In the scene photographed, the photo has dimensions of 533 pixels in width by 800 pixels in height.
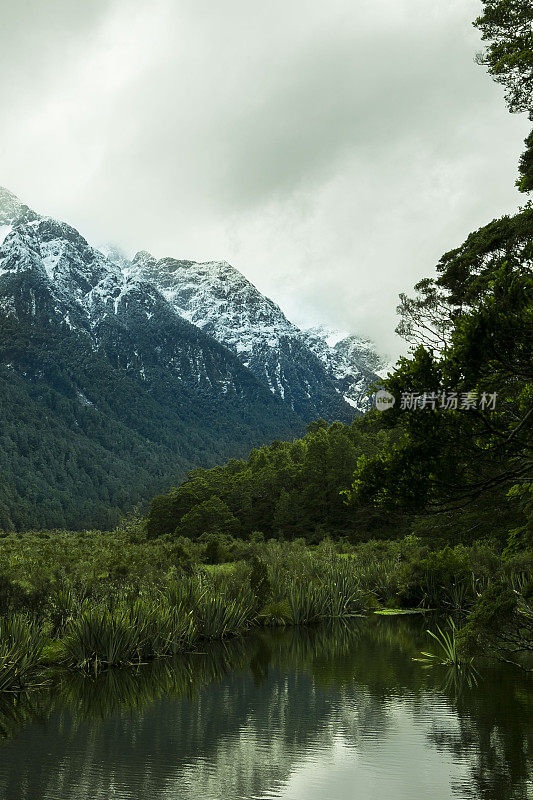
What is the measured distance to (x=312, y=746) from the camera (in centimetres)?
788

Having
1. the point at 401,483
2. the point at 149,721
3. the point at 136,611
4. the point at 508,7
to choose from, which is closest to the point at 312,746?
the point at 149,721

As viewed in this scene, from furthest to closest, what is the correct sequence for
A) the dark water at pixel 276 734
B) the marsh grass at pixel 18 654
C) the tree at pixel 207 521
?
the tree at pixel 207 521, the marsh grass at pixel 18 654, the dark water at pixel 276 734

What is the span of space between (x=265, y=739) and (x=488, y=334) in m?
5.58

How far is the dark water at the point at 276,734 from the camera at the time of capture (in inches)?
261

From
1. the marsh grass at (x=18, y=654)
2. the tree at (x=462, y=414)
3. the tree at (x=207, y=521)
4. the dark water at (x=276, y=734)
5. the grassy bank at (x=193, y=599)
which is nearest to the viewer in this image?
the dark water at (x=276, y=734)

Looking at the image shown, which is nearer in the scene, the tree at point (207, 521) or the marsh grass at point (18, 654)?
the marsh grass at point (18, 654)

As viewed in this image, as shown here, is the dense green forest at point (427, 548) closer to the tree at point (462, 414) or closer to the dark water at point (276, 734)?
the tree at point (462, 414)

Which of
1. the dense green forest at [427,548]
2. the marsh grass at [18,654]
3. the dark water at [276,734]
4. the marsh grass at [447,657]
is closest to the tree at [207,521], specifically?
the dense green forest at [427,548]

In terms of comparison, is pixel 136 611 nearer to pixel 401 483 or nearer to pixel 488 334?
pixel 401 483

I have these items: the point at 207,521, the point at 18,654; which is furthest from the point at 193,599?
the point at 207,521

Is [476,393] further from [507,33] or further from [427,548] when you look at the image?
[427,548]

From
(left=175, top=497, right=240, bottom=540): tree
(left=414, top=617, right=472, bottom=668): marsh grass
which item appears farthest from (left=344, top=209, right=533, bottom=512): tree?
(left=175, top=497, right=240, bottom=540): tree

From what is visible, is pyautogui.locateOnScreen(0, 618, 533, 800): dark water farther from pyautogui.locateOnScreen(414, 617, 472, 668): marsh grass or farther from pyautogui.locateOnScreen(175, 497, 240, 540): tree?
pyautogui.locateOnScreen(175, 497, 240, 540): tree

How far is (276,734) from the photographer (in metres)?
8.41
